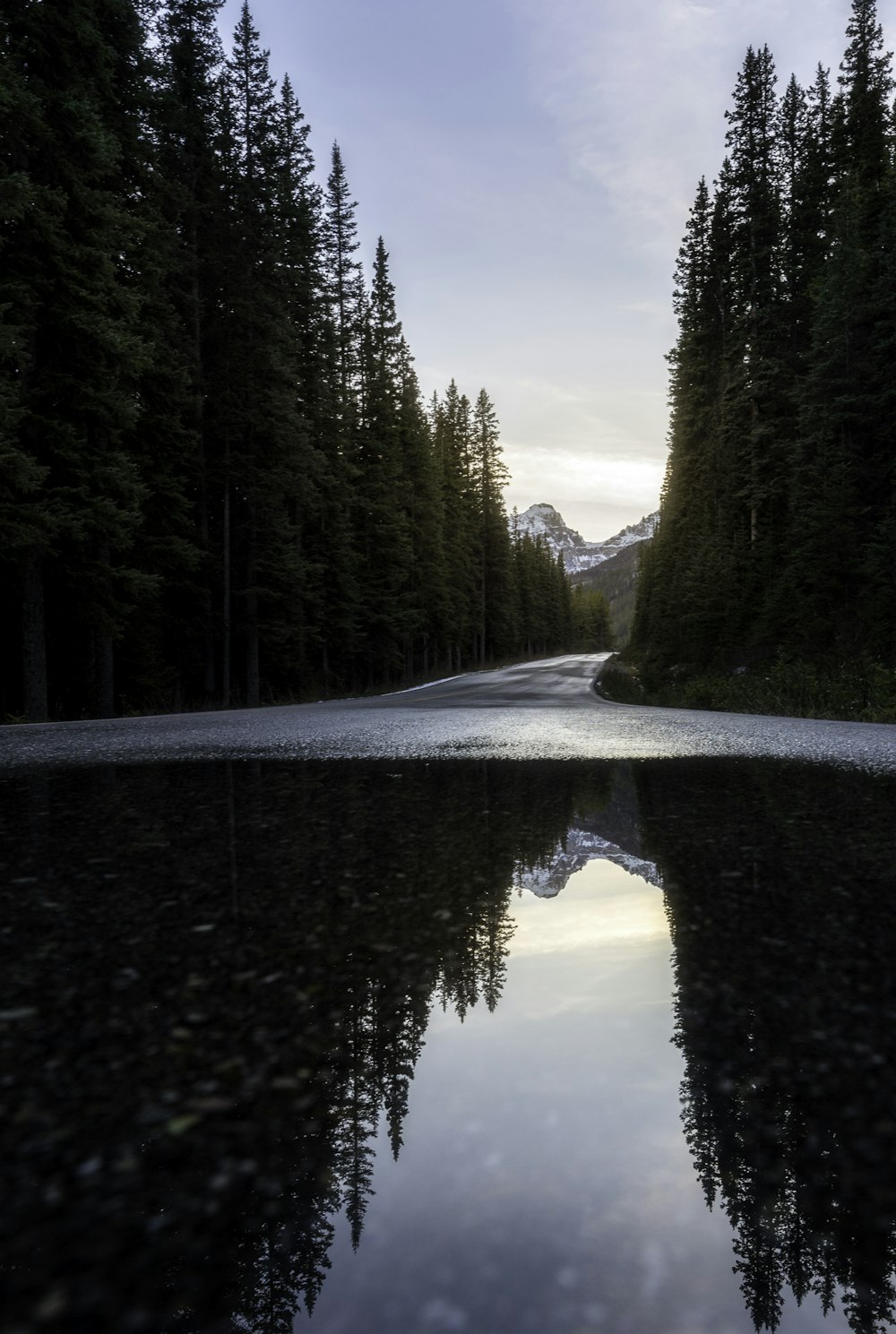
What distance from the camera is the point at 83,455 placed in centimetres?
1584

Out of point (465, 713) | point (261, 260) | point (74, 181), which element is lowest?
point (465, 713)

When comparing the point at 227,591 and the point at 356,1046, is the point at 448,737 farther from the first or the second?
the point at 227,591

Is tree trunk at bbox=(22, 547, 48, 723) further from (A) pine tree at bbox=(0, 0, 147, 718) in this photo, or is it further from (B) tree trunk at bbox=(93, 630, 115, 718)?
(B) tree trunk at bbox=(93, 630, 115, 718)

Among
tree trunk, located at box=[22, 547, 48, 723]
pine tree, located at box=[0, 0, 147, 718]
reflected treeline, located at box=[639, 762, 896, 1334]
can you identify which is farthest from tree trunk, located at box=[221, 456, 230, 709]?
reflected treeline, located at box=[639, 762, 896, 1334]

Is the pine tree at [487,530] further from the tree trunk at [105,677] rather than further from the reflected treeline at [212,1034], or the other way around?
the reflected treeline at [212,1034]

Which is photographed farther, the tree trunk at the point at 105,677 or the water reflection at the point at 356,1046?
the tree trunk at the point at 105,677

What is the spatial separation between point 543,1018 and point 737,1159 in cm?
83

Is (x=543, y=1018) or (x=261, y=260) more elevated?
(x=261, y=260)

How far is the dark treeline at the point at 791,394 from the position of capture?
76.0 feet

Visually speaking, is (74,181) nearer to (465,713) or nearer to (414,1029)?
(465,713)

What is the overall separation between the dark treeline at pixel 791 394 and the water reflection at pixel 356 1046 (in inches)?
676

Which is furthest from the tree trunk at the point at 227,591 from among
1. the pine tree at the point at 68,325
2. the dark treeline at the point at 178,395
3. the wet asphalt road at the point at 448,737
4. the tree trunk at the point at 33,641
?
the tree trunk at the point at 33,641

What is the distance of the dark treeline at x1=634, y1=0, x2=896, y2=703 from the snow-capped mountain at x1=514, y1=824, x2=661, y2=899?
16.2m

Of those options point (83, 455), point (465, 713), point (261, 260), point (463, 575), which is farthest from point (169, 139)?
point (463, 575)
